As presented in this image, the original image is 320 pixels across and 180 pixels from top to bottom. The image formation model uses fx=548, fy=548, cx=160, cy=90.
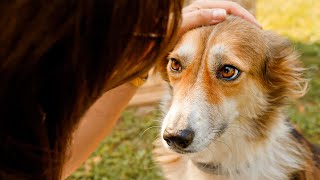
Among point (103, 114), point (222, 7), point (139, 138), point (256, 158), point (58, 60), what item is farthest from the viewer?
point (139, 138)

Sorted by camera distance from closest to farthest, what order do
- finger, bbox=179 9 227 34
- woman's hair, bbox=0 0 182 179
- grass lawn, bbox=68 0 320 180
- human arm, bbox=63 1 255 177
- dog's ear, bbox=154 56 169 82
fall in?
woman's hair, bbox=0 0 182 179, human arm, bbox=63 1 255 177, finger, bbox=179 9 227 34, dog's ear, bbox=154 56 169 82, grass lawn, bbox=68 0 320 180

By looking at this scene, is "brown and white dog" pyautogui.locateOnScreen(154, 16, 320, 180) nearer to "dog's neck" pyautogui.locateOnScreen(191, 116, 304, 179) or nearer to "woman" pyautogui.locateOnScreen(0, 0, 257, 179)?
"dog's neck" pyautogui.locateOnScreen(191, 116, 304, 179)

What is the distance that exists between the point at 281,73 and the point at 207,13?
525 millimetres

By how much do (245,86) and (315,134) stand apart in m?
2.05

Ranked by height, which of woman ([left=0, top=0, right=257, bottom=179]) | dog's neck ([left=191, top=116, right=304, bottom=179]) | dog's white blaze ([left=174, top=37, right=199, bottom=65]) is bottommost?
dog's neck ([left=191, top=116, right=304, bottom=179])

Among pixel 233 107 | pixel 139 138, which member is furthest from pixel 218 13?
pixel 139 138

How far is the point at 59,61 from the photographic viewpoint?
1.06 m

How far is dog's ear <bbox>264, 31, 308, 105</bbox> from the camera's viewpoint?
8.16 feet

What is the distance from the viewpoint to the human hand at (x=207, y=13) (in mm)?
2135

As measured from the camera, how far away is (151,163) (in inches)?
152

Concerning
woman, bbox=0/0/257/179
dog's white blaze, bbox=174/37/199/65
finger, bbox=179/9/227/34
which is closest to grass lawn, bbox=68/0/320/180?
dog's white blaze, bbox=174/37/199/65

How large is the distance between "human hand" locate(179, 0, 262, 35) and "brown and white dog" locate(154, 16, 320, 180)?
42 mm

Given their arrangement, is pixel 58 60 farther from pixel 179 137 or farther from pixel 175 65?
pixel 175 65

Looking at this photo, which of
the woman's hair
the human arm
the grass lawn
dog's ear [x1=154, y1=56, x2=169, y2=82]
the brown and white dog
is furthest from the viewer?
the grass lawn
